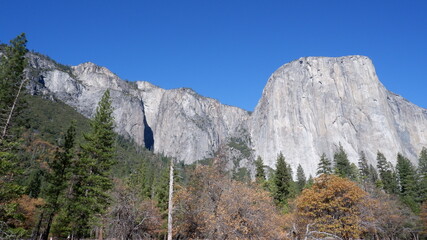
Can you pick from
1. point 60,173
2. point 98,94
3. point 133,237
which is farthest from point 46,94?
point 133,237

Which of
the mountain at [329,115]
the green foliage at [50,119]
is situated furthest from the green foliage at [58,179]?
the mountain at [329,115]

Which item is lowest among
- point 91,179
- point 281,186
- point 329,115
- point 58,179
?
point 91,179

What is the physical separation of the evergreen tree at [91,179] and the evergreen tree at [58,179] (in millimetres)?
1025

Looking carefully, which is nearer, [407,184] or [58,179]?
[58,179]

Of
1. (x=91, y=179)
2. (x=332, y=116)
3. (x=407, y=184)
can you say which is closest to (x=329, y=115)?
(x=332, y=116)

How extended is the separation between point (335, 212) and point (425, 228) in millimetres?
22641

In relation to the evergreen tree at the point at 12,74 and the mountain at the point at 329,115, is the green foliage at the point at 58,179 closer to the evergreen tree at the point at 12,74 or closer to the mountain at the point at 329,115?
the evergreen tree at the point at 12,74

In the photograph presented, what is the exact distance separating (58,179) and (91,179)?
4.22 m

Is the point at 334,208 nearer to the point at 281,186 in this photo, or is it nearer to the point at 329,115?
the point at 281,186

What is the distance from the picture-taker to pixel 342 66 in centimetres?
14662

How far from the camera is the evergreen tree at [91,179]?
2494cm

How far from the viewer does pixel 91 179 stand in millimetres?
25656

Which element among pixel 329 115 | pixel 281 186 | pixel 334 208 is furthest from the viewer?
pixel 329 115

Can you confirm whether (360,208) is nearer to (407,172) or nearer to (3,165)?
(3,165)
